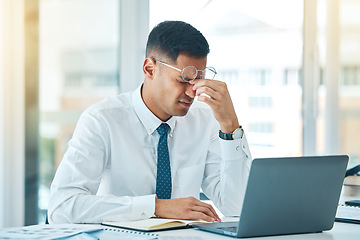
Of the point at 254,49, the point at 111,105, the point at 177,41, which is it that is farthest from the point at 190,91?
the point at 254,49

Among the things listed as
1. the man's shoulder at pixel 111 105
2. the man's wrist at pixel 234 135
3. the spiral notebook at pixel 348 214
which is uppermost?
the man's shoulder at pixel 111 105

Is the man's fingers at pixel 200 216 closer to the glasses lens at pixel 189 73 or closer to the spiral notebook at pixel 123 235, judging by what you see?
the spiral notebook at pixel 123 235

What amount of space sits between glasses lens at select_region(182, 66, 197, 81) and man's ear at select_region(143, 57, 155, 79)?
164 millimetres

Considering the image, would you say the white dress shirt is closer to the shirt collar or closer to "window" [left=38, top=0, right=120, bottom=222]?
the shirt collar

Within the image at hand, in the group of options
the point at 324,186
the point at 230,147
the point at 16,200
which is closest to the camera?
the point at 324,186

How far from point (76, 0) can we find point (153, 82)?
153cm

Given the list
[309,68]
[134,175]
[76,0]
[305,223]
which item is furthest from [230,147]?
[76,0]

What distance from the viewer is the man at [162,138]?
1.89 meters

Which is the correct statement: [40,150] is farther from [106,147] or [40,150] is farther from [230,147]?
[230,147]

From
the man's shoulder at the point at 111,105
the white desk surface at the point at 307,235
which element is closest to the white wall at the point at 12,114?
the man's shoulder at the point at 111,105

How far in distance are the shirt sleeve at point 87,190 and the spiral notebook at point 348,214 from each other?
62cm

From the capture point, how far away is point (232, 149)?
192cm

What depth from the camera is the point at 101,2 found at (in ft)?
11.0

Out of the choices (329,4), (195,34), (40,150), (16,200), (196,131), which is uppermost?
(329,4)
